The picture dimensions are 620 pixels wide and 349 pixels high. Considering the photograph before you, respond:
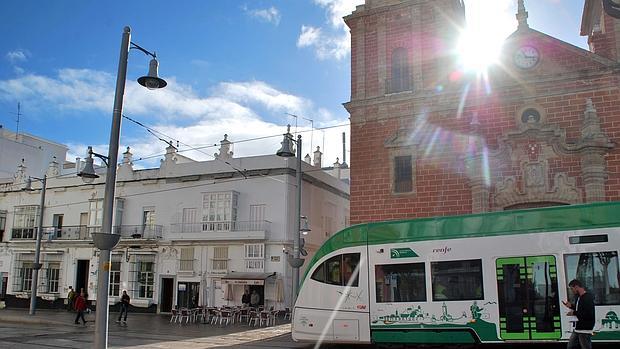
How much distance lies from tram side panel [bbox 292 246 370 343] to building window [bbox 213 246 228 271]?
56.3 ft

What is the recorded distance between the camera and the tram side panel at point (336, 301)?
1400cm

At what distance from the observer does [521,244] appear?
1243cm

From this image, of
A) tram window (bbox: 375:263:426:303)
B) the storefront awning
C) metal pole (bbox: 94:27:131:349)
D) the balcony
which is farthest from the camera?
the balcony

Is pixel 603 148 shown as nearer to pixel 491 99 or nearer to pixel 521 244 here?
pixel 491 99

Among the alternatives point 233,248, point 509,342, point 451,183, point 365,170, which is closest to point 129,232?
point 233,248

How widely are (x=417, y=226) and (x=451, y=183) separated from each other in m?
7.90

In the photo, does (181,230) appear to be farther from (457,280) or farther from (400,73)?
(457,280)

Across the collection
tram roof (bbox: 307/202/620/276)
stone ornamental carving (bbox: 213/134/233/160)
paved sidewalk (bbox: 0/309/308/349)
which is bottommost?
paved sidewalk (bbox: 0/309/308/349)

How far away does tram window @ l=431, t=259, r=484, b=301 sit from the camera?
42.0ft

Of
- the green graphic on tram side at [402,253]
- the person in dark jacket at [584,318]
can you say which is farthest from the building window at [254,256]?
the person in dark jacket at [584,318]

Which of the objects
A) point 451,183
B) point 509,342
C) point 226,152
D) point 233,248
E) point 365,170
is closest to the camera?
point 509,342

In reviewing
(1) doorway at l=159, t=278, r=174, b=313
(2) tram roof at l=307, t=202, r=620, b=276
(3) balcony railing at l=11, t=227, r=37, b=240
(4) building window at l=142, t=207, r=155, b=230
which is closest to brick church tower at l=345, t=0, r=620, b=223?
(2) tram roof at l=307, t=202, r=620, b=276

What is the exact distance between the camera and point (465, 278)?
1294 centimetres

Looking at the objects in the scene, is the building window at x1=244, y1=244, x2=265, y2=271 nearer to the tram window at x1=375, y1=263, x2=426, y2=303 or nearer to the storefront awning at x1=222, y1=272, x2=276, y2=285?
the storefront awning at x1=222, y1=272, x2=276, y2=285
